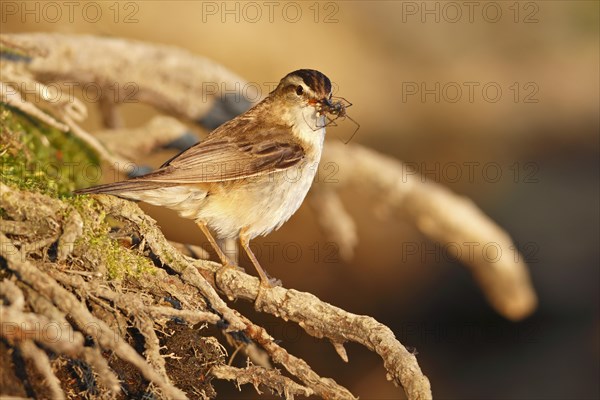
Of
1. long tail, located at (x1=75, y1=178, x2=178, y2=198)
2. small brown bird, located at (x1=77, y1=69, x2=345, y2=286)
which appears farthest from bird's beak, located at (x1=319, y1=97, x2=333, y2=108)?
long tail, located at (x1=75, y1=178, x2=178, y2=198)

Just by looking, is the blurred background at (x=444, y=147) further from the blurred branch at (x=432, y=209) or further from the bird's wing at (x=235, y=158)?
the bird's wing at (x=235, y=158)

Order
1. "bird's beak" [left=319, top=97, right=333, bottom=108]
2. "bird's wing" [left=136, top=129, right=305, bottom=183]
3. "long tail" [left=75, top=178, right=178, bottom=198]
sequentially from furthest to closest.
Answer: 1. "bird's beak" [left=319, top=97, right=333, bottom=108]
2. "bird's wing" [left=136, top=129, right=305, bottom=183]
3. "long tail" [left=75, top=178, right=178, bottom=198]

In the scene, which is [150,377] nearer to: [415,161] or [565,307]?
[565,307]

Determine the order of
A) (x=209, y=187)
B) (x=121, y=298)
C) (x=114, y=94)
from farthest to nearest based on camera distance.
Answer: (x=114, y=94), (x=209, y=187), (x=121, y=298)

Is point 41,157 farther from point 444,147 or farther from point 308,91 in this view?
point 444,147

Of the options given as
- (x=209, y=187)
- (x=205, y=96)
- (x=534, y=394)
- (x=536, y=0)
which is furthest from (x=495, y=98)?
(x=209, y=187)

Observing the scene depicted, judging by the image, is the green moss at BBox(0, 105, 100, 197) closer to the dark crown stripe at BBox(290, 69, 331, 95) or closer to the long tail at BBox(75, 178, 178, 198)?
the long tail at BBox(75, 178, 178, 198)

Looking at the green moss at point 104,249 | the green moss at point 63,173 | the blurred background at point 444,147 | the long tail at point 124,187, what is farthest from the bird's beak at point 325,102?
the blurred background at point 444,147

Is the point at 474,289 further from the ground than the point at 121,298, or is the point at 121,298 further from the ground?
the point at 474,289
